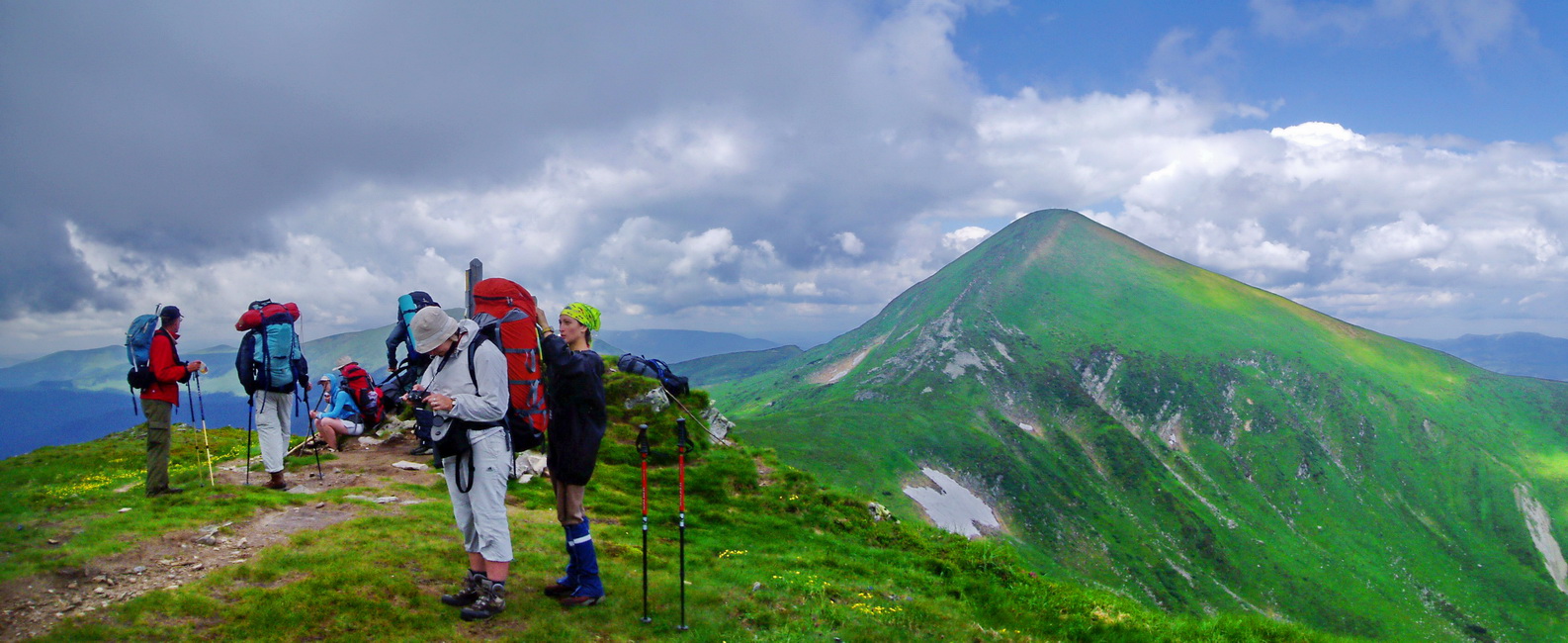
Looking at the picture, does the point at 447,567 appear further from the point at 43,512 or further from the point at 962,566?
the point at 962,566

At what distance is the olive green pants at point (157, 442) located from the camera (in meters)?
13.8

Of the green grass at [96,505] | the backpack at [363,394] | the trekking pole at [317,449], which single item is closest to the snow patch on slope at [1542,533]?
the backpack at [363,394]

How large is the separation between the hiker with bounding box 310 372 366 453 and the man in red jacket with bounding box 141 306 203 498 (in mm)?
5203

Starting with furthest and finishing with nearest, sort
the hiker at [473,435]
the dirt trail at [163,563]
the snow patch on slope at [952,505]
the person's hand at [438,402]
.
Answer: the snow patch on slope at [952,505]
the hiker at [473,435]
the dirt trail at [163,563]
the person's hand at [438,402]

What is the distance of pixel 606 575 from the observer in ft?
37.4

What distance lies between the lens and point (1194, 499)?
143375 mm

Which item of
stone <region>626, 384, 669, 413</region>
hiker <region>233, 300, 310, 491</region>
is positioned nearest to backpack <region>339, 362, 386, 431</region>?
hiker <region>233, 300, 310, 491</region>

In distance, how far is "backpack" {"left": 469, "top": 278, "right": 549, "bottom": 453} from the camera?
9.34m

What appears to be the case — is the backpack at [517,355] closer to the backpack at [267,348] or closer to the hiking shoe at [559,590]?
the hiking shoe at [559,590]

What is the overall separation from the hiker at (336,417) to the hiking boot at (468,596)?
1329cm

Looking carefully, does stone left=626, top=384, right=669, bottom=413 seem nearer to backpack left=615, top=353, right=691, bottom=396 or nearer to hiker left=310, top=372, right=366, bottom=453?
backpack left=615, top=353, right=691, bottom=396

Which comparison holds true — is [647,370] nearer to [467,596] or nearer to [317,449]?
[317,449]

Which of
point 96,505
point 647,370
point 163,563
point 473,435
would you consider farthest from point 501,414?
point 647,370

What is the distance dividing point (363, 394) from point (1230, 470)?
18147 centimetres
